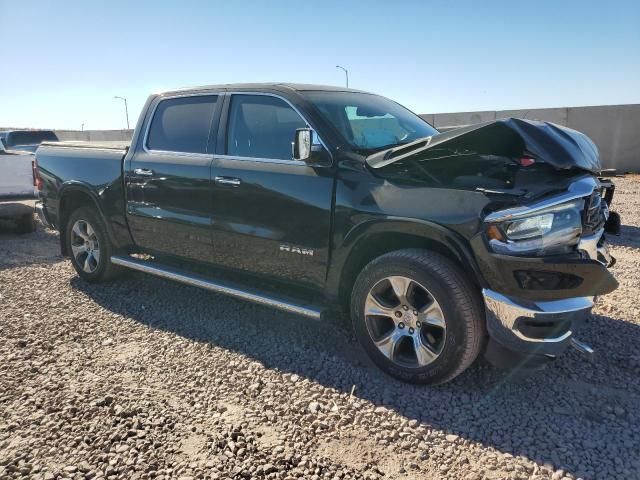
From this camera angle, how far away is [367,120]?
4.01 metres

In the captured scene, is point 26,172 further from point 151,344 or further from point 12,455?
point 12,455

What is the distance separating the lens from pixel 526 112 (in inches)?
742

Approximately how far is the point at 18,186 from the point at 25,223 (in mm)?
827

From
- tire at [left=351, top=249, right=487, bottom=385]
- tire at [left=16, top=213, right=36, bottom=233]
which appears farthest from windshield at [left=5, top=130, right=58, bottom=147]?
tire at [left=351, top=249, right=487, bottom=385]

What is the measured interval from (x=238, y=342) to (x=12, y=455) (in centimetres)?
167

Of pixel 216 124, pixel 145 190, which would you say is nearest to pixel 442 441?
pixel 216 124

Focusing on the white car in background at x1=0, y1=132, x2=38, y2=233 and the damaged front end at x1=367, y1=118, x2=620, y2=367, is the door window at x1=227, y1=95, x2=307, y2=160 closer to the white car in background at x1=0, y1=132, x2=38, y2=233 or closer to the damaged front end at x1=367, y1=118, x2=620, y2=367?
the damaged front end at x1=367, y1=118, x2=620, y2=367

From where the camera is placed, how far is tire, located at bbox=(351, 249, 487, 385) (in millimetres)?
2977

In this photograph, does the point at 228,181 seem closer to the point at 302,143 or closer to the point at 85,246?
the point at 302,143

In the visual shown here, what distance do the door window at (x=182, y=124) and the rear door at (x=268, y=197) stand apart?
254mm

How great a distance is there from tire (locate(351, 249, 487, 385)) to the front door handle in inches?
49.4

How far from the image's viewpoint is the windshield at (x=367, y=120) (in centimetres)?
374

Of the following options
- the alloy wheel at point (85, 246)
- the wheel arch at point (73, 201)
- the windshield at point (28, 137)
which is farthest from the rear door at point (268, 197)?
the windshield at point (28, 137)

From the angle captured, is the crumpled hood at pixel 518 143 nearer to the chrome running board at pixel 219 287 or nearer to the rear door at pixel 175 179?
the chrome running board at pixel 219 287
